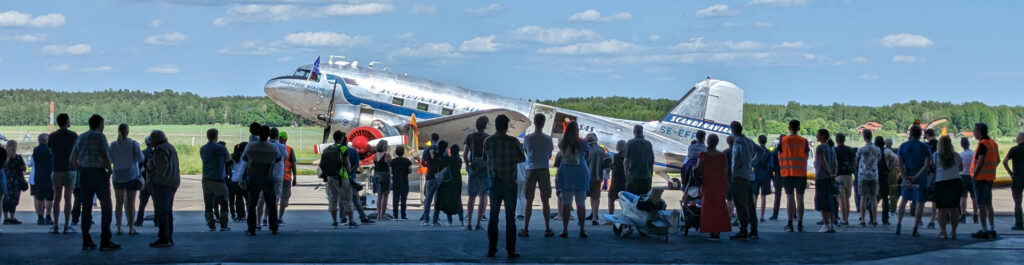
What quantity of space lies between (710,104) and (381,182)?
1680 centimetres

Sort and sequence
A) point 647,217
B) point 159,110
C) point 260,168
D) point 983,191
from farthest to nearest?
point 159,110
point 983,191
point 260,168
point 647,217

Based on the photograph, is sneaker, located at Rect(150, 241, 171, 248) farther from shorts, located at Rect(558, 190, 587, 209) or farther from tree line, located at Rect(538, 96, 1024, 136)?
tree line, located at Rect(538, 96, 1024, 136)

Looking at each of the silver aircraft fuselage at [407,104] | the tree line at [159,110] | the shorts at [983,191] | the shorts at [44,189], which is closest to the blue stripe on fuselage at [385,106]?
the silver aircraft fuselage at [407,104]

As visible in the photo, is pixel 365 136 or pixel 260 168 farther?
pixel 365 136

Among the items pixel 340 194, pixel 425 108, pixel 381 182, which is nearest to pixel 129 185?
pixel 340 194

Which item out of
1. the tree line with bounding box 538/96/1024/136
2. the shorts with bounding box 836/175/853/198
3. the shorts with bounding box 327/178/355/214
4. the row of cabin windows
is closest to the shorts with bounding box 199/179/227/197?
the shorts with bounding box 327/178/355/214

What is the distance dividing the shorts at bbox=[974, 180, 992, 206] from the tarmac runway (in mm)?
510

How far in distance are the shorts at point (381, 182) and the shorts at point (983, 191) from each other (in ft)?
27.3

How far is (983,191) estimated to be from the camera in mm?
13398

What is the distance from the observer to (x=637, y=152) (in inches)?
545

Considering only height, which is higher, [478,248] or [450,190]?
[450,190]

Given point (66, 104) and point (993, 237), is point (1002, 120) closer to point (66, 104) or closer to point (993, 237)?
point (993, 237)

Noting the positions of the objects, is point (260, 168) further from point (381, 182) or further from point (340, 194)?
point (381, 182)

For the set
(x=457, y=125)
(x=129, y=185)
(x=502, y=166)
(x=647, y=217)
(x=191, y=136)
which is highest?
(x=457, y=125)
